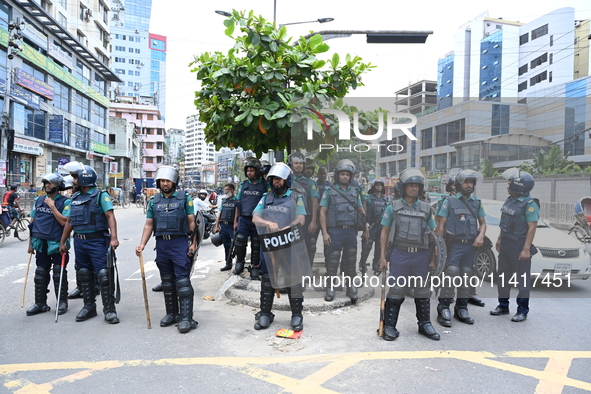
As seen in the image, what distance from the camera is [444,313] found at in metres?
5.05

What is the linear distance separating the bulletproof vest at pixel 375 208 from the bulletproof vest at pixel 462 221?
1928 mm

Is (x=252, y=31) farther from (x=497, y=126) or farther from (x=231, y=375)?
(x=231, y=375)

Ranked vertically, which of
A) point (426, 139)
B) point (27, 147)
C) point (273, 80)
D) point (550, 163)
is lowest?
point (550, 163)

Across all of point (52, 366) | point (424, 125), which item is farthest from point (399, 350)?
point (52, 366)

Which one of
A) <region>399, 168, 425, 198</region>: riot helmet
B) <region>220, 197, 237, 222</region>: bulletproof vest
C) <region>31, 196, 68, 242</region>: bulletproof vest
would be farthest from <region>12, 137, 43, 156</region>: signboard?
<region>399, 168, 425, 198</region>: riot helmet

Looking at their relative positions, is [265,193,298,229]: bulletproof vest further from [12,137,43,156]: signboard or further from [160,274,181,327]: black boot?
[12,137,43,156]: signboard

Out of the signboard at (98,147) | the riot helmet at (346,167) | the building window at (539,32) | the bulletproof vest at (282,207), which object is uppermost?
the building window at (539,32)

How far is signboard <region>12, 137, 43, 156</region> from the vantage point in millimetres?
24805

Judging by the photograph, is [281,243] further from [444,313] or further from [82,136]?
[82,136]

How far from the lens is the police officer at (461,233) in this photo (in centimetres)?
520

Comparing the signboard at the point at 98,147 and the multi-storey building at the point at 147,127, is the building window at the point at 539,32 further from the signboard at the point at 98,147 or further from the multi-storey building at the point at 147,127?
the multi-storey building at the point at 147,127

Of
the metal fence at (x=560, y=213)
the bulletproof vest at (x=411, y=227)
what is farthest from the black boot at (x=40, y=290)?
the metal fence at (x=560, y=213)

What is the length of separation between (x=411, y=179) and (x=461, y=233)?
3.89ft

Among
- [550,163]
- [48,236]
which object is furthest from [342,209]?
[48,236]
